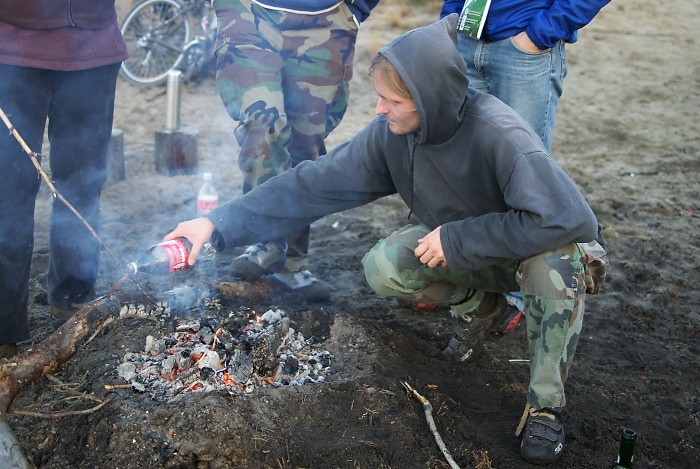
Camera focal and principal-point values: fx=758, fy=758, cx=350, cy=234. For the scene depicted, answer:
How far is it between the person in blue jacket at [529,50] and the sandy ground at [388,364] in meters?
1.25

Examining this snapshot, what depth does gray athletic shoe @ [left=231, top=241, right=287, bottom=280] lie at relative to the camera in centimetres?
414

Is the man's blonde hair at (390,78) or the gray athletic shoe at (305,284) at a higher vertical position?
the man's blonde hair at (390,78)

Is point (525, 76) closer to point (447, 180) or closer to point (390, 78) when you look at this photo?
point (447, 180)

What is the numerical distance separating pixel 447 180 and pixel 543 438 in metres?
1.14

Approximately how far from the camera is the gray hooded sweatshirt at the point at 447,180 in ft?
9.66

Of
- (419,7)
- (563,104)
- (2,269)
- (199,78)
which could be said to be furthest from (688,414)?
(419,7)

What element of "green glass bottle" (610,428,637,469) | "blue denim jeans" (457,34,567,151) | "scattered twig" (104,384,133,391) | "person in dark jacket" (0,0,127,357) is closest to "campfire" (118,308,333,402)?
"scattered twig" (104,384,133,391)

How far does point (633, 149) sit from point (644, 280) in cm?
290

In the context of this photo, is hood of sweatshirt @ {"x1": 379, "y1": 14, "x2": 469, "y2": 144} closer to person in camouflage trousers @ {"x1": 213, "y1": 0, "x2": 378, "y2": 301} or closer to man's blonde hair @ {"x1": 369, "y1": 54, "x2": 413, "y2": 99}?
man's blonde hair @ {"x1": 369, "y1": 54, "x2": 413, "y2": 99}

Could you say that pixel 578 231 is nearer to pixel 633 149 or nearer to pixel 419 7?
pixel 633 149

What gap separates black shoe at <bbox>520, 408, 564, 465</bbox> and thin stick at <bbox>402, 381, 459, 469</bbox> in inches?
13.0

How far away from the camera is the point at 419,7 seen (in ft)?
38.1

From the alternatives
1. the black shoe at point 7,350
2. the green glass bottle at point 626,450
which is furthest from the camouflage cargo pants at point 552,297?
the black shoe at point 7,350

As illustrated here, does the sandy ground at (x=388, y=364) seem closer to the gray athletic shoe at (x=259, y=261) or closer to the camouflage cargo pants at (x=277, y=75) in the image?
the gray athletic shoe at (x=259, y=261)
